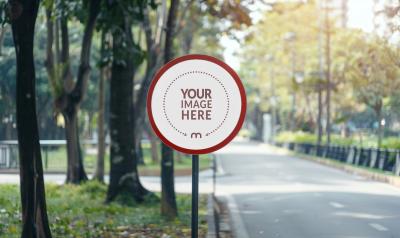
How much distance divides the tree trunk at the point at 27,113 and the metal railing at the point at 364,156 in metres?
20.9

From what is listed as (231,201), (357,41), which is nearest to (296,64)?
(357,41)

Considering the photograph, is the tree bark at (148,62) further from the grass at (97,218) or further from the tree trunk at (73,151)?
the grass at (97,218)

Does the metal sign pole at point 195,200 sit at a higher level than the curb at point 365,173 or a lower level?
higher

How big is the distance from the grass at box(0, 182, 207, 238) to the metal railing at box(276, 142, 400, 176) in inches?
481

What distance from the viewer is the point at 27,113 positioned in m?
9.48

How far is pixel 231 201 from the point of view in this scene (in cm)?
2103

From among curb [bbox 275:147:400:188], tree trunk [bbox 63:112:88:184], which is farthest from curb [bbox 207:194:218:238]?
curb [bbox 275:147:400:188]

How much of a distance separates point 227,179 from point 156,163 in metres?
10.3

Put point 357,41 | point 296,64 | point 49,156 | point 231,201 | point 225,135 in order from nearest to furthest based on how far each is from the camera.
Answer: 1. point 225,135
2. point 231,201
3. point 49,156
4. point 357,41
5. point 296,64

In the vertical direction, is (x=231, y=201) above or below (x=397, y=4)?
below

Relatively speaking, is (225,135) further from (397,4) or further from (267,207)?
(397,4)

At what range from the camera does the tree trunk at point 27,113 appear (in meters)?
9.38

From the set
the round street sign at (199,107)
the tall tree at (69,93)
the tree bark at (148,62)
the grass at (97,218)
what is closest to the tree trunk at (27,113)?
the grass at (97,218)

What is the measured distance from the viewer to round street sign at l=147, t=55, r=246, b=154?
631 centimetres
